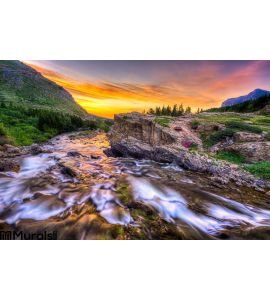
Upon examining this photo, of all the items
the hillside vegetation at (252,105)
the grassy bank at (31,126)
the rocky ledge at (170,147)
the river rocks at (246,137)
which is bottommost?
the grassy bank at (31,126)

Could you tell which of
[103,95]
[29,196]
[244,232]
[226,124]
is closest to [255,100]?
[226,124]

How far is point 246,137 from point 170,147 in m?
5.01

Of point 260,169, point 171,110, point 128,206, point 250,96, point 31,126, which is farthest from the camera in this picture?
point 171,110

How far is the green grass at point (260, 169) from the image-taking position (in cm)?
858

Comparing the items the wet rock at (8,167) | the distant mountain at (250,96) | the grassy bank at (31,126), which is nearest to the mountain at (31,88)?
the grassy bank at (31,126)

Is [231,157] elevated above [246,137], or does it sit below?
below

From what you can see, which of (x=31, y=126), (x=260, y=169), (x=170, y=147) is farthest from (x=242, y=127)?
(x=31, y=126)

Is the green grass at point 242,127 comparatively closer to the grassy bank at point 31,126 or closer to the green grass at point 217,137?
the green grass at point 217,137

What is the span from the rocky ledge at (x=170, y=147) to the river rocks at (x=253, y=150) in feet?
5.39

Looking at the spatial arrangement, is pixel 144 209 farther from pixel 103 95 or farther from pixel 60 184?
pixel 103 95

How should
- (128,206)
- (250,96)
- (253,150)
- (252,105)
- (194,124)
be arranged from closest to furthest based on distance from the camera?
(128,206), (253,150), (194,124), (250,96), (252,105)

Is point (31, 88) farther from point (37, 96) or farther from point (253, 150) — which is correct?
point (253, 150)

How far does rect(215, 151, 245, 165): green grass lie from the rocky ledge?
2.46 ft

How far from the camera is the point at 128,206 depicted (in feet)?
18.5
